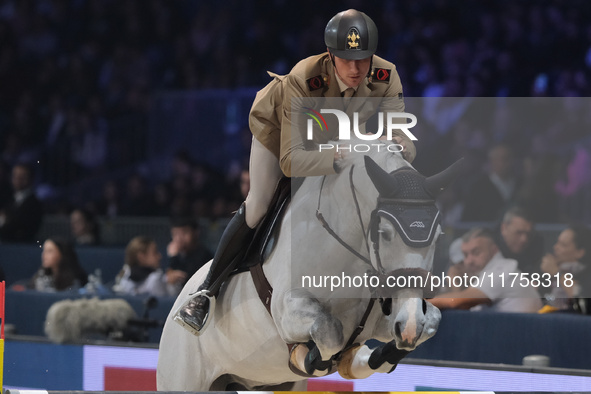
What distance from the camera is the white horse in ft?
13.3

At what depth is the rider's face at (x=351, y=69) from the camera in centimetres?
441

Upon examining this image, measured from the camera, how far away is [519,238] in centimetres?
538

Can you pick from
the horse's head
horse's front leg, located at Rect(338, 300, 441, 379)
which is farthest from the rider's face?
horse's front leg, located at Rect(338, 300, 441, 379)

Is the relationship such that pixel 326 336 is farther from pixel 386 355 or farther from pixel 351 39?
pixel 351 39

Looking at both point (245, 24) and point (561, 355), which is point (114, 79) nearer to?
point (245, 24)

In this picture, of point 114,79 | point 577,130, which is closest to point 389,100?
point 577,130

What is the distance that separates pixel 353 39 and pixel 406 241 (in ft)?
3.24

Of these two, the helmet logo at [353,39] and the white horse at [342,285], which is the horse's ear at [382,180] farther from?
the helmet logo at [353,39]

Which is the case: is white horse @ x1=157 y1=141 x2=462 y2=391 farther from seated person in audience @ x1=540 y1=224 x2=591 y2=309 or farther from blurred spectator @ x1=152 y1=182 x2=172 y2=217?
blurred spectator @ x1=152 y1=182 x2=172 y2=217

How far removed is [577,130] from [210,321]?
2280 millimetres

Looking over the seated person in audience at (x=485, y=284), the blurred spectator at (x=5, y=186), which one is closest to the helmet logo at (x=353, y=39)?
the seated person in audience at (x=485, y=284)

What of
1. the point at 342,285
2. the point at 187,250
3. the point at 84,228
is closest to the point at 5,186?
the point at 84,228

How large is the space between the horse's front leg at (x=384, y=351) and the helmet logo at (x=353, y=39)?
120 centimetres

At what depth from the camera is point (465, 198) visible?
195 inches
